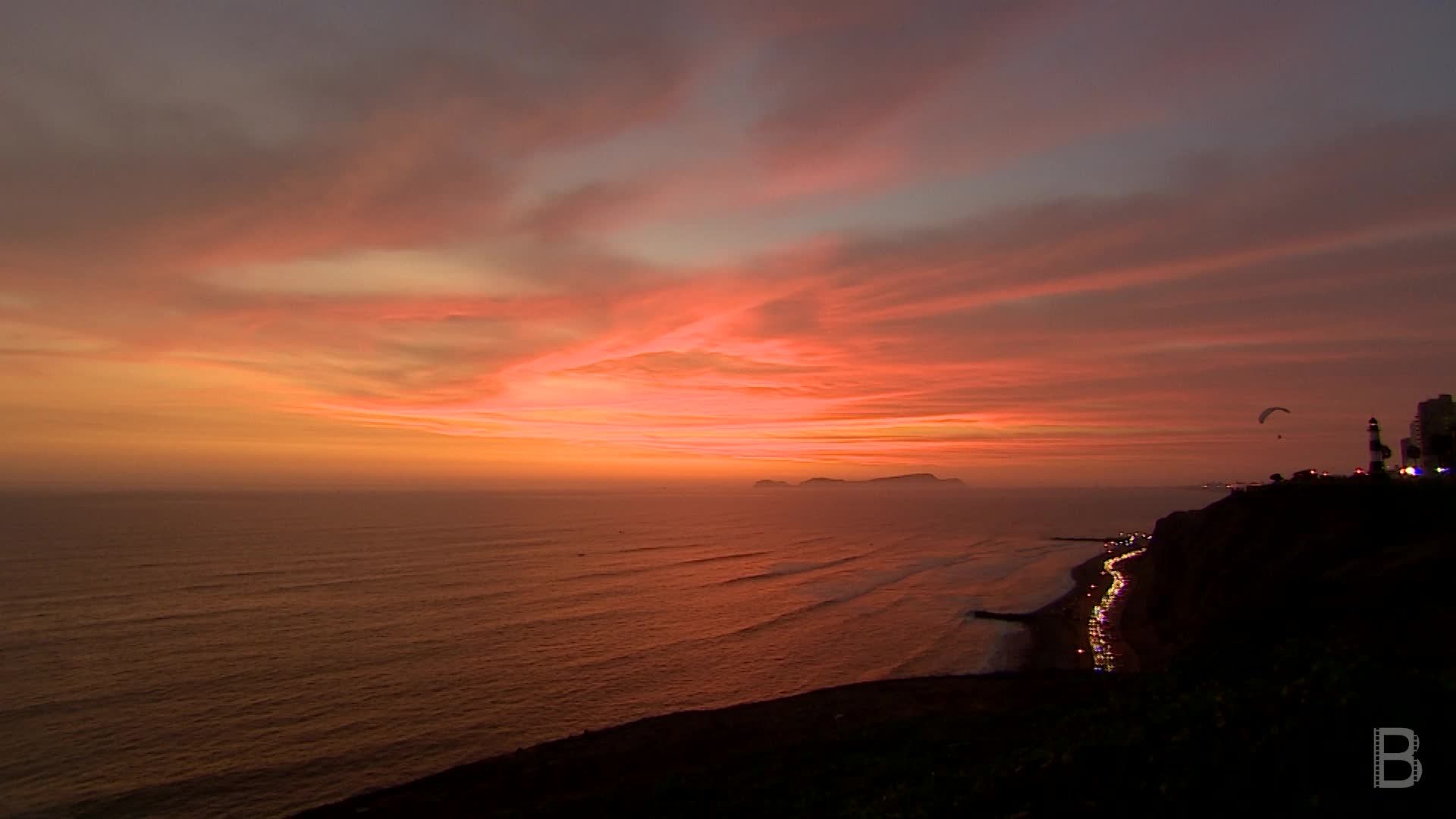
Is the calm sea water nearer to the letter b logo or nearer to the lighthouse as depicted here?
the lighthouse

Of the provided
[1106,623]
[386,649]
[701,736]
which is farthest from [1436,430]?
[386,649]

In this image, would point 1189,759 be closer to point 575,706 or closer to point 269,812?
point 269,812

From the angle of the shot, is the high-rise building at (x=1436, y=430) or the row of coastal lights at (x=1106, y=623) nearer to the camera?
the row of coastal lights at (x=1106, y=623)

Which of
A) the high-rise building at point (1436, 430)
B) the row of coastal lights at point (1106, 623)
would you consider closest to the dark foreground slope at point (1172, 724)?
the row of coastal lights at point (1106, 623)

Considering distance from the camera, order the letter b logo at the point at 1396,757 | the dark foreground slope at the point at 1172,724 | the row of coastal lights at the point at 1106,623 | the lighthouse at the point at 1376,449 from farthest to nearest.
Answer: the row of coastal lights at the point at 1106,623, the lighthouse at the point at 1376,449, the dark foreground slope at the point at 1172,724, the letter b logo at the point at 1396,757

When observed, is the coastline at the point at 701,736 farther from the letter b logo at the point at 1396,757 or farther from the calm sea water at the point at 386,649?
A: the letter b logo at the point at 1396,757

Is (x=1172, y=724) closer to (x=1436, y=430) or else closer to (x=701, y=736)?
(x=701, y=736)

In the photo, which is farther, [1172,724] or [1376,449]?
[1376,449]
